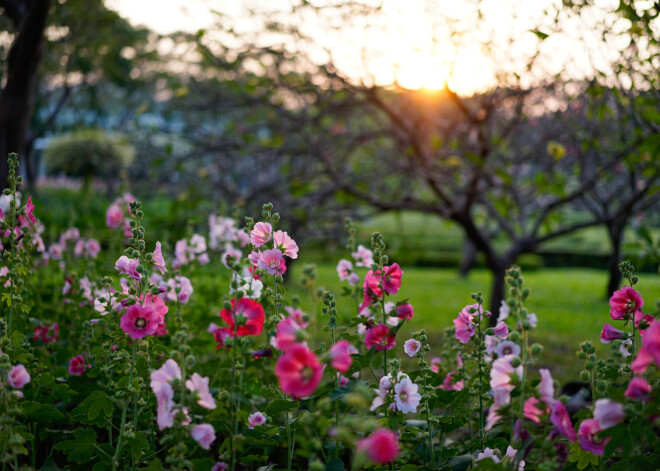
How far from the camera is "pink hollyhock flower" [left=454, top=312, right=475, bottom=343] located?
1649 millimetres

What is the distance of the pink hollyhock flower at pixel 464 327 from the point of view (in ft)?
5.41

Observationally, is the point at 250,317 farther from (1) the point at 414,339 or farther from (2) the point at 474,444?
(2) the point at 474,444

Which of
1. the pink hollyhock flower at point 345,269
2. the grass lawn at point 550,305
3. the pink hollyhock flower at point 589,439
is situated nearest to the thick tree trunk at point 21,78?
the grass lawn at point 550,305

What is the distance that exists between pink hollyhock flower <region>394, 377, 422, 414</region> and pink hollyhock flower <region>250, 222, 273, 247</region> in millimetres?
517

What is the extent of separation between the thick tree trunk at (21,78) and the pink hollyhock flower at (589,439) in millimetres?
3510

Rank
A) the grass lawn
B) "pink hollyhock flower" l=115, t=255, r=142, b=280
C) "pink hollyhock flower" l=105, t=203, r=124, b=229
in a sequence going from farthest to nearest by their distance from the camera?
the grass lawn → "pink hollyhock flower" l=105, t=203, r=124, b=229 → "pink hollyhock flower" l=115, t=255, r=142, b=280

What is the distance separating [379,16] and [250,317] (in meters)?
3.68

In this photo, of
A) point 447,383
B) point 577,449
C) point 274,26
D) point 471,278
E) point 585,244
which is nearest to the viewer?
point 577,449

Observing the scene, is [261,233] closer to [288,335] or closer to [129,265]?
[129,265]

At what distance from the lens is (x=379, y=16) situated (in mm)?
4445

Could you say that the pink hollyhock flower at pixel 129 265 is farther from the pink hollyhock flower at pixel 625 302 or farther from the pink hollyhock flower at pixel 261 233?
the pink hollyhock flower at pixel 625 302

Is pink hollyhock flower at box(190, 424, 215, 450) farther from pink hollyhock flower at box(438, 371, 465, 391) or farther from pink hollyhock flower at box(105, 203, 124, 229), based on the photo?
pink hollyhock flower at box(105, 203, 124, 229)

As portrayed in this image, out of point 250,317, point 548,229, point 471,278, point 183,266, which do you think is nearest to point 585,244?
point 471,278

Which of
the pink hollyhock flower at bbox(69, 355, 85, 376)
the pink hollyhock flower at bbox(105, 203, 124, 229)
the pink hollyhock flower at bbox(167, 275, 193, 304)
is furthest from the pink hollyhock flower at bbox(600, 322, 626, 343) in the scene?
the pink hollyhock flower at bbox(105, 203, 124, 229)
